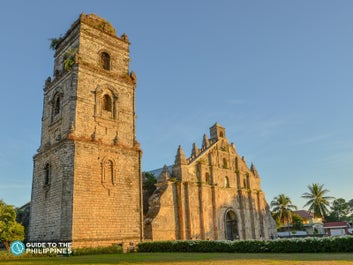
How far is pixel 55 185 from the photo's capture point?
21.0 metres

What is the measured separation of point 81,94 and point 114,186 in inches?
272

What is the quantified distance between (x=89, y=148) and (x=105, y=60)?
8.01 meters

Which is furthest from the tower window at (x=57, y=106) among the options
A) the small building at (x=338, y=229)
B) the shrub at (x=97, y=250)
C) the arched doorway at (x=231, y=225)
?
the small building at (x=338, y=229)

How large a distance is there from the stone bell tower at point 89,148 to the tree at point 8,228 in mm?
5466

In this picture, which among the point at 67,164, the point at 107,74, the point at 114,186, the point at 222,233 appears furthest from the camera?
the point at 222,233

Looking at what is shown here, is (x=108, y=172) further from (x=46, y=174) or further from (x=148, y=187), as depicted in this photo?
(x=148, y=187)

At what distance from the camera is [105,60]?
84.1 feet

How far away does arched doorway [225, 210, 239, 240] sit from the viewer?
34594 mm

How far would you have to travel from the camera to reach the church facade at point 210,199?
1117 inches

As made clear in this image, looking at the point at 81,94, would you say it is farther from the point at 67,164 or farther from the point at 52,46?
the point at 52,46

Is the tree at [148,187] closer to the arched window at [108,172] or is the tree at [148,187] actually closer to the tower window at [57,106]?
the arched window at [108,172]

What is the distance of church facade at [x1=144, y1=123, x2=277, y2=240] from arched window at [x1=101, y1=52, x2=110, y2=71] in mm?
10886

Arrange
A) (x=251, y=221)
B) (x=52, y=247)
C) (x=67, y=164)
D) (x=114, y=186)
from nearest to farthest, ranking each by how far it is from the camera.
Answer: (x=52, y=247), (x=67, y=164), (x=114, y=186), (x=251, y=221)

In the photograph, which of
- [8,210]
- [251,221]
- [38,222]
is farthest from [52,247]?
[251,221]
